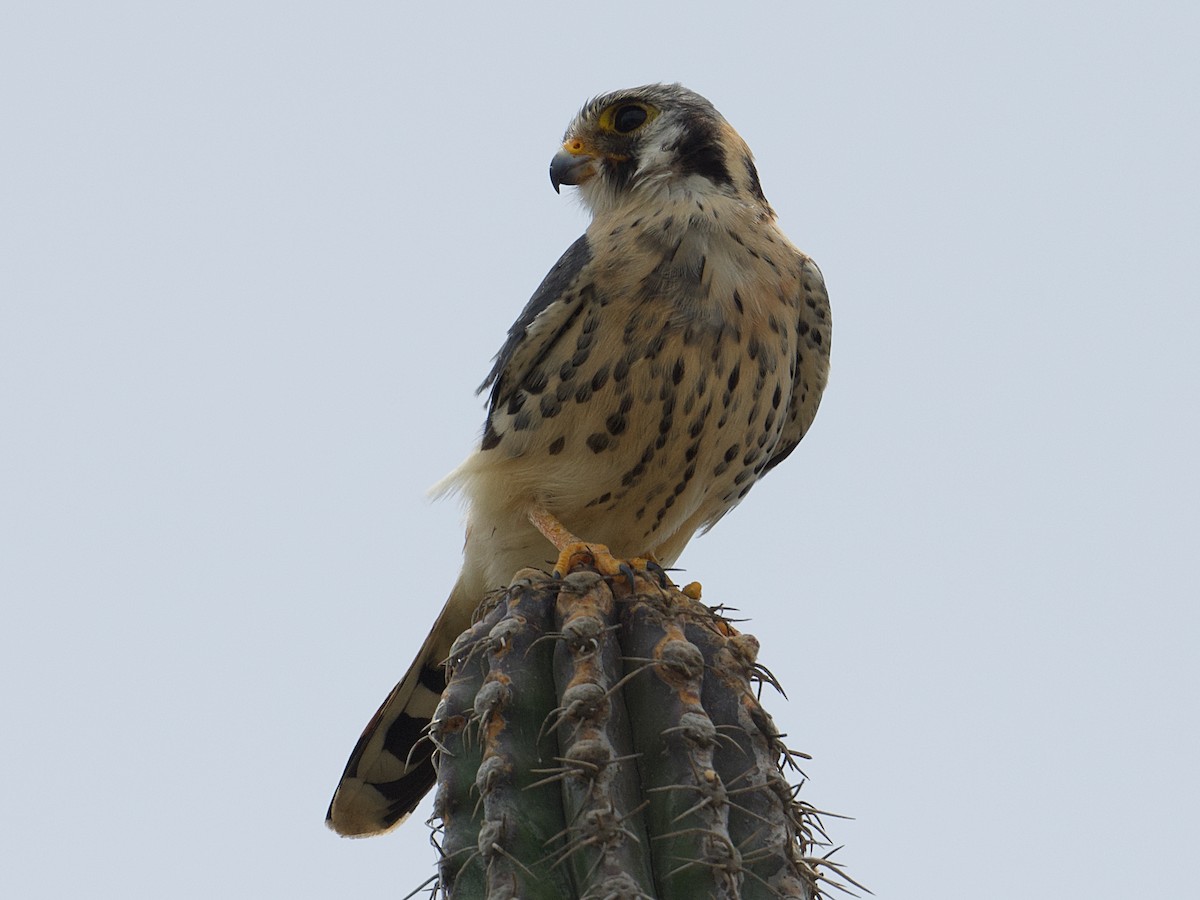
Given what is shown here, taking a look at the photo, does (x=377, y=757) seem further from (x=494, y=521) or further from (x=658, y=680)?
(x=658, y=680)

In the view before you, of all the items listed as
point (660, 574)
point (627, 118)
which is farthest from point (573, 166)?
point (660, 574)

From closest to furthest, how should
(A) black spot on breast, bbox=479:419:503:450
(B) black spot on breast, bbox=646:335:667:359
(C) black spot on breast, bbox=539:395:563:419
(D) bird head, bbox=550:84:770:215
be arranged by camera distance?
(B) black spot on breast, bbox=646:335:667:359, (C) black spot on breast, bbox=539:395:563:419, (A) black spot on breast, bbox=479:419:503:450, (D) bird head, bbox=550:84:770:215

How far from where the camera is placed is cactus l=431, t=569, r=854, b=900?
2.24 meters

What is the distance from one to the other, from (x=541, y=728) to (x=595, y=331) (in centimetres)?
161

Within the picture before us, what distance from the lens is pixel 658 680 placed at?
2504 mm

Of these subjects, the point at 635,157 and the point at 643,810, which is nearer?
the point at 643,810

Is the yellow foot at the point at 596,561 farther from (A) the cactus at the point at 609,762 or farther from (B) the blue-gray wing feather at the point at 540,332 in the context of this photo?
(B) the blue-gray wing feather at the point at 540,332

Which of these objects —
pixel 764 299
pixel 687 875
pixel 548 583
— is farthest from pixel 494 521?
pixel 687 875

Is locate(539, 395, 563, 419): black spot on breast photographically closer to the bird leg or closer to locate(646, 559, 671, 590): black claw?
the bird leg

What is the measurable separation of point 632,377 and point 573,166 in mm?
1025

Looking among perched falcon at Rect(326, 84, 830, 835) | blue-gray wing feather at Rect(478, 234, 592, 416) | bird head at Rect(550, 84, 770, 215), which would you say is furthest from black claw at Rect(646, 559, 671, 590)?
bird head at Rect(550, 84, 770, 215)

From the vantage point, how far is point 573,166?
4.49 meters

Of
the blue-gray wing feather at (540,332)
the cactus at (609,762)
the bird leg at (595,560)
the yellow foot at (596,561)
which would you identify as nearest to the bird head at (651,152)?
the blue-gray wing feather at (540,332)

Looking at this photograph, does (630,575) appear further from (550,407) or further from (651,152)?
(651,152)
